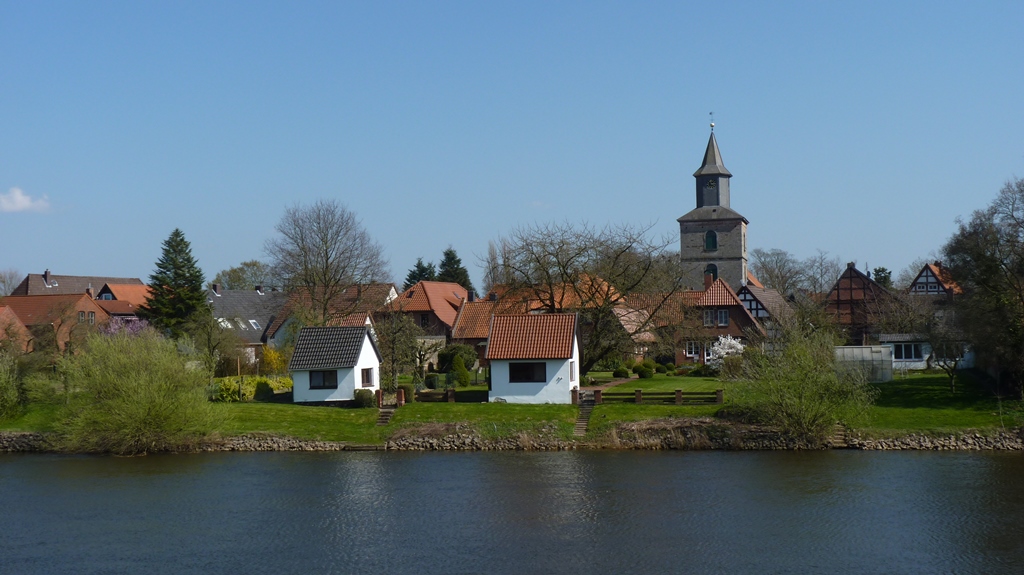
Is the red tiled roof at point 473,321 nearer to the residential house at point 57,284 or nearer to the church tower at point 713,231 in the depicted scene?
the church tower at point 713,231

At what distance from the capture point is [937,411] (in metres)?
38.7

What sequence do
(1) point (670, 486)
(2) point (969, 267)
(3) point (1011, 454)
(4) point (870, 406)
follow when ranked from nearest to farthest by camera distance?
(1) point (670, 486), (3) point (1011, 454), (4) point (870, 406), (2) point (969, 267)

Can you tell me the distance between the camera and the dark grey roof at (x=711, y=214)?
83.5 m

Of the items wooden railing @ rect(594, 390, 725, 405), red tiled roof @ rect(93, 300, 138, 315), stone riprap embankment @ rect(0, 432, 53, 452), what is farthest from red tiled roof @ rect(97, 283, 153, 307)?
wooden railing @ rect(594, 390, 725, 405)

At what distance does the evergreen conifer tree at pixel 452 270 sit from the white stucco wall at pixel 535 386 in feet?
184

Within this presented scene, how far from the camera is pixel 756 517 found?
2597 cm

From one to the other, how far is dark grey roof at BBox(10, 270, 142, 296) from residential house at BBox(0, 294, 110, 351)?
2294cm

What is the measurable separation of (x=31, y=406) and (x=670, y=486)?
99.4ft

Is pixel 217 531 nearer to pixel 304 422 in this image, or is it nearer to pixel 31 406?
pixel 304 422

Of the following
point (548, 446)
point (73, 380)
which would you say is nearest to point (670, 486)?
point (548, 446)

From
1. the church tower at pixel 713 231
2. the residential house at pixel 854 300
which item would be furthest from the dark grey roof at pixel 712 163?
the residential house at pixel 854 300

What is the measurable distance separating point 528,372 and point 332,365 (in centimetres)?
896

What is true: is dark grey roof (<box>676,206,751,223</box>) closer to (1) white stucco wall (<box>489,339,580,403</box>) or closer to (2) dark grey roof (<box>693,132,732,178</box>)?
(2) dark grey roof (<box>693,132,732,178</box>)

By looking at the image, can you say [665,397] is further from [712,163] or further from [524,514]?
[712,163]
